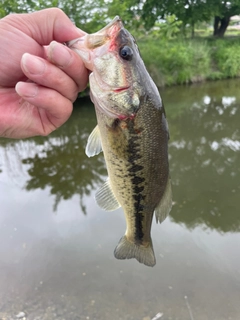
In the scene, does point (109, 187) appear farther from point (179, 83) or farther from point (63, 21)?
point (179, 83)

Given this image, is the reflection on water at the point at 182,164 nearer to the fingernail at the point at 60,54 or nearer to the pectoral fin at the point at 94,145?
the pectoral fin at the point at 94,145

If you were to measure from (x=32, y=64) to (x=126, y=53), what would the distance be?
1.64 ft

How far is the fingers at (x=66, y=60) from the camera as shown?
1500 mm

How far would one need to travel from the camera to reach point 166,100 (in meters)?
12.9

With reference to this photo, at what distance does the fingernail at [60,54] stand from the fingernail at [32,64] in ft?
0.23

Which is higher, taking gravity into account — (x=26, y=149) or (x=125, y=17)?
(x=125, y=17)

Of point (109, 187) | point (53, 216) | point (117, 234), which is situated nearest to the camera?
point (109, 187)

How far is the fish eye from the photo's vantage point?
159cm

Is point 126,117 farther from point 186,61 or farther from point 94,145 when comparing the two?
point 186,61

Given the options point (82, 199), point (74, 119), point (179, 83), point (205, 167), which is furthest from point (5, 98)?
point (179, 83)

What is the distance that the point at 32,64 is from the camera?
1480mm

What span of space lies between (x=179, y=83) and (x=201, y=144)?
8031 mm

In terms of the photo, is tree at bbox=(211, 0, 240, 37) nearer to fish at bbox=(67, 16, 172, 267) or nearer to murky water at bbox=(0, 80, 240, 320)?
murky water at bbox=(0, 80, 240, 320)

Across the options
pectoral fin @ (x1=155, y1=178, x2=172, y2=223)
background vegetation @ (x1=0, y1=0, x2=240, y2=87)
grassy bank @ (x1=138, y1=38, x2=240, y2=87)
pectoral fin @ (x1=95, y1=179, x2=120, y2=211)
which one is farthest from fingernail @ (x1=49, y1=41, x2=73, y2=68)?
grassy bank @ (x1=138, y1=38, x2=240, y2=87)
